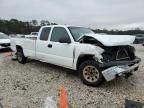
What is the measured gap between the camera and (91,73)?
697cm

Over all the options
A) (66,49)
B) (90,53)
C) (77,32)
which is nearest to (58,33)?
(77,32)

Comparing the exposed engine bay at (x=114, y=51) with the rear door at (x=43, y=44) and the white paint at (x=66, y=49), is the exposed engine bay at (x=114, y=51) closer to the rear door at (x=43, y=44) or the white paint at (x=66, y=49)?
the white paint at (x=66, y=49)

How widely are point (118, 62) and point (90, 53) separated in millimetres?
811

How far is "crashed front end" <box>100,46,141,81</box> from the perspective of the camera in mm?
6539

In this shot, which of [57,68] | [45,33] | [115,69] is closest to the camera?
[115,69]

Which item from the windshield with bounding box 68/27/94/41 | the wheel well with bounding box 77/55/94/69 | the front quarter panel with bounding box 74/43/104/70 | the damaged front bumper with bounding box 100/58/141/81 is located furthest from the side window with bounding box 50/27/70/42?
the damaged front bumper with bounding box 100/58/141/81

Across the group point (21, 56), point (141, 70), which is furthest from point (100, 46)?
point (21, 56)

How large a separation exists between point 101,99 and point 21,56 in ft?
19.6

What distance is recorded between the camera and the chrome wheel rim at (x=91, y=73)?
6.84m

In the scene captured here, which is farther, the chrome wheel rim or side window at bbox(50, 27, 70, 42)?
side window at bbox(50, 27, 70, 42)

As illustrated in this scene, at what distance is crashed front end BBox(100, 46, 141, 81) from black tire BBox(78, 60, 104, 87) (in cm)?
21

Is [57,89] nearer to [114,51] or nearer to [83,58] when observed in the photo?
[83,58]

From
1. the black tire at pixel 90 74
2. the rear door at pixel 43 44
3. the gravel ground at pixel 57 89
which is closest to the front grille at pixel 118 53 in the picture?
the black tire at pixel 90 74

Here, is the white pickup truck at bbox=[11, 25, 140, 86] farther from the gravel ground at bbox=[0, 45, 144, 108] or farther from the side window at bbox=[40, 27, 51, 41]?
the gravel ground at bbox=[0, 45, 144, 108]
